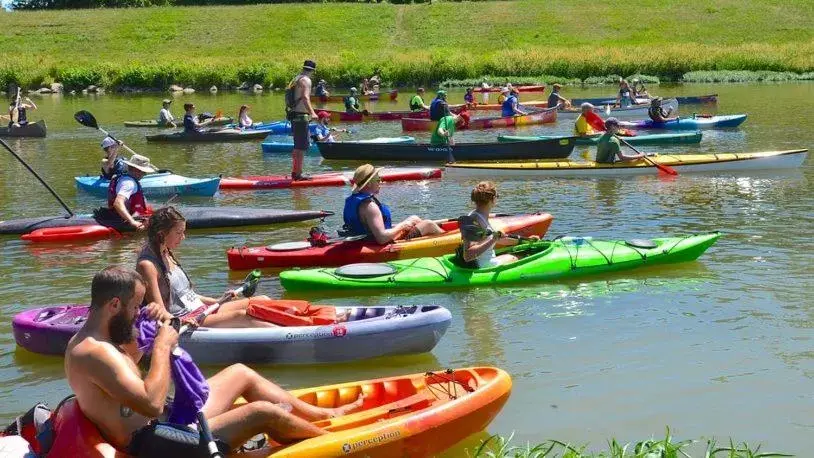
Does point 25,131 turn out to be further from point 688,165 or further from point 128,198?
point 688,165

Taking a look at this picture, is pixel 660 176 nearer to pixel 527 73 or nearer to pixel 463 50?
pixel 527 73

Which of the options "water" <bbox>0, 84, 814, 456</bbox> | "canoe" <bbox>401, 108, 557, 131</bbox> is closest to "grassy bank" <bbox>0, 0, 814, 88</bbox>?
"canoe" <bbox>401, 108, 557, 131</bbox>

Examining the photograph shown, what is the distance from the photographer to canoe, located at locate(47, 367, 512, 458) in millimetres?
4816

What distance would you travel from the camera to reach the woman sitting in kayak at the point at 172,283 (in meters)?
6.75

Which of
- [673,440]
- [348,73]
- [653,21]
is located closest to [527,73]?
[348,73]

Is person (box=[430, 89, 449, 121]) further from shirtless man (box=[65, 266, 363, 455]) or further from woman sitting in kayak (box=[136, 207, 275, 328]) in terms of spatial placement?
shirtless man (box=[65, 266, 363, 455])

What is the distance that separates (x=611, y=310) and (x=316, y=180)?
337 inches

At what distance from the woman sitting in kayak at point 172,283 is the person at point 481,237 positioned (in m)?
2.48

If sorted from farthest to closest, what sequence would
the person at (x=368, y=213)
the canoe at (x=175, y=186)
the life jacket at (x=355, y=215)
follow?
the canoe at (x=175, y=186), the life jacket at (x=355, y=215), the person at (x=368, y=213)

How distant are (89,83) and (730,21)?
35.3 m

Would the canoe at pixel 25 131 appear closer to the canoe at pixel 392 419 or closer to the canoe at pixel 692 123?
the canoe at pixel 692 123

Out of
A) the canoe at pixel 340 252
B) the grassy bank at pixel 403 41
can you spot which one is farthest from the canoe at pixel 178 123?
the grassy bank at pixel 403 41

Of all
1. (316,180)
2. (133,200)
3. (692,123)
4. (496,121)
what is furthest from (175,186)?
(692,123)

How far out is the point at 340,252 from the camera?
1037 centimetres
